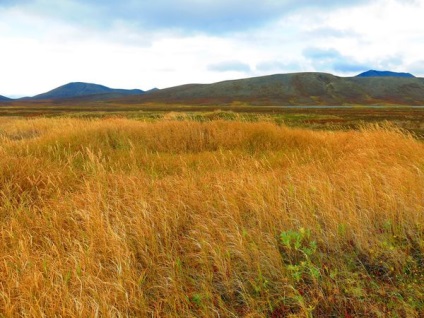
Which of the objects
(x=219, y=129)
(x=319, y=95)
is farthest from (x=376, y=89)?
(x=219, y=129)

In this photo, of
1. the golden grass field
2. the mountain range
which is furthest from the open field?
the mountain range

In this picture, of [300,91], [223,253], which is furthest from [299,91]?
[223,253]

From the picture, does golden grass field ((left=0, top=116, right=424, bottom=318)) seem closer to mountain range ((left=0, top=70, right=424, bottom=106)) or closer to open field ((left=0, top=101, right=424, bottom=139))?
open field ((left=0, top=101, right=424, bottom=139))

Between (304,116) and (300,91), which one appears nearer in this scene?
(304,116)

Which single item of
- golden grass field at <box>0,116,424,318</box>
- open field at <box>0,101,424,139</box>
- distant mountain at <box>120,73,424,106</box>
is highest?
distant mountain at <box>120,73,424,106</box>

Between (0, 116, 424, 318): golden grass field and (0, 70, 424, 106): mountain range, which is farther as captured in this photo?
(0, 70, 424, 106): mountain range

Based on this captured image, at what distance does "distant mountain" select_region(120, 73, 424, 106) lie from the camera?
5015 inches

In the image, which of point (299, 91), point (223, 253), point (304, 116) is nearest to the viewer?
point (223, 253)

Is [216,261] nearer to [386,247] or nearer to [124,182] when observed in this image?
[386,247]

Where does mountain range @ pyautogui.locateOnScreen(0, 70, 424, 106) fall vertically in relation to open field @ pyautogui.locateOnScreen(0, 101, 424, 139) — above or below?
above

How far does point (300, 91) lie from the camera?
14075 centimetres

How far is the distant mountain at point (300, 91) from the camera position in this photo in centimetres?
12738

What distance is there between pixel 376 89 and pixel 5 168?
548 feet

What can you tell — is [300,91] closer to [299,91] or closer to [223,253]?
[299,91]
